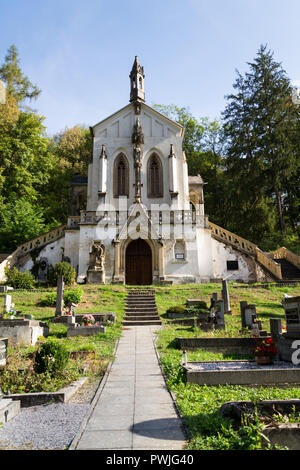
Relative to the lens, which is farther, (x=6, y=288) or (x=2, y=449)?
(x=6, y=288)

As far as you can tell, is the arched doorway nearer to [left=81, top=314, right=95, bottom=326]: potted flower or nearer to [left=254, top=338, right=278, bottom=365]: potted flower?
[left=81, top=314, right=95, bottom=326]: potted flower

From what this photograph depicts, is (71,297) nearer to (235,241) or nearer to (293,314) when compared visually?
(293,314)

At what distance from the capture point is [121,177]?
3150 cm

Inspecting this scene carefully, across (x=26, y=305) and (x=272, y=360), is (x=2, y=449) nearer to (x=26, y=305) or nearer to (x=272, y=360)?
(x=272, y=360)

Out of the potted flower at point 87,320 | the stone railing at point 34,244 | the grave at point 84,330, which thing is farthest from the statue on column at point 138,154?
the grave at point 84,330

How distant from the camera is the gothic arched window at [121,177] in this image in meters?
31.1

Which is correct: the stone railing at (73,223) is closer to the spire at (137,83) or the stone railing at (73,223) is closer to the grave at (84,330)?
the spire at (137,83)

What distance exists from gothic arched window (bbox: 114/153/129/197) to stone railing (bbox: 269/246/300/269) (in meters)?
14.8

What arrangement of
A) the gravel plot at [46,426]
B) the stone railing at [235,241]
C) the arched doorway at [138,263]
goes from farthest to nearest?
the stone railing at [235,241]
the arched doorway at [138,263]
the gravel plot at [46,426]

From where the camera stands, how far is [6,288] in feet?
69.5

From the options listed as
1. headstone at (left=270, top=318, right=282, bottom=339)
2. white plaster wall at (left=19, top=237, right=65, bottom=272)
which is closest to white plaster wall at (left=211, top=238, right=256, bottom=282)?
white plaster wall at (left=19, top=237, right=65, bottom=272)

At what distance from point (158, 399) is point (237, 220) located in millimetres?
32287

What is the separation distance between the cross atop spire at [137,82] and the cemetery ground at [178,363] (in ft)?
71.1
